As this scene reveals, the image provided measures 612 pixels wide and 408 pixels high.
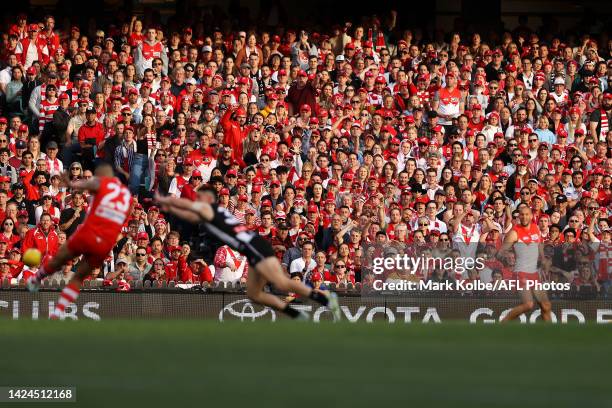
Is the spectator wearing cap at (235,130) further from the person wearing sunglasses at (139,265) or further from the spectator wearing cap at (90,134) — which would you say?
the person wearing sunglasses at (139,265)

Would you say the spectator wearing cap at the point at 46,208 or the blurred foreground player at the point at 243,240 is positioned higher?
the spectator wearing cap at the point at 46,208

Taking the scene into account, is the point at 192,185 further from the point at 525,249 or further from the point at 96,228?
the point at 96,228

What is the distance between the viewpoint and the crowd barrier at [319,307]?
729 inches

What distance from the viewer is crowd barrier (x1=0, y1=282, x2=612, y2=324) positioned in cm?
1852

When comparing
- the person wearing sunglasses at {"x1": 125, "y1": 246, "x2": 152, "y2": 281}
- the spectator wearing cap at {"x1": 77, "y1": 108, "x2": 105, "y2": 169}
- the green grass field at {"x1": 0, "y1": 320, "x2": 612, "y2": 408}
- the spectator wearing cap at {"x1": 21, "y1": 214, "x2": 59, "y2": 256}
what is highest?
the spectator wearing cap at {"x1": 77, "y1": 108, "x2": 105, "y2": 169}

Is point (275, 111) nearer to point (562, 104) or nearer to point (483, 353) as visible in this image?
point (562, 104)

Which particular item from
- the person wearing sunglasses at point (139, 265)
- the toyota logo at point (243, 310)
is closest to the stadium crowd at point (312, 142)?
the person wearing sunglasses at point (139, 265)

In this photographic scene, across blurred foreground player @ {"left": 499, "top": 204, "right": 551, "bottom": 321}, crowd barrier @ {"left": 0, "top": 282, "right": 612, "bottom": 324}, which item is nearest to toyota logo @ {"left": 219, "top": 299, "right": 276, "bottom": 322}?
crowd barrier @ {"left": 0, "top": 282, "right": 612, "bottom": 324}

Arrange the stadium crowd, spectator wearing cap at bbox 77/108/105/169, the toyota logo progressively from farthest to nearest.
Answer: spectator wearing cap at bbox 77/108/105/169 → the stadium crowd → the toyota logo
